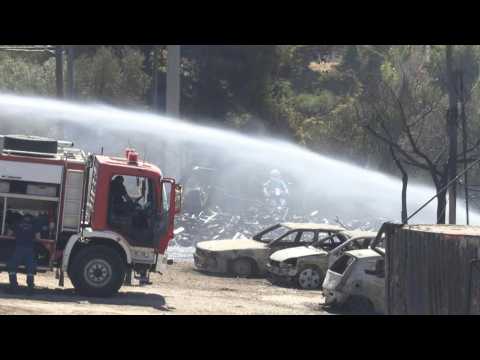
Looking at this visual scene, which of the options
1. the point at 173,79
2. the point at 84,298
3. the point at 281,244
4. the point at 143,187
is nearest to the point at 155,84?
the point at 173,79

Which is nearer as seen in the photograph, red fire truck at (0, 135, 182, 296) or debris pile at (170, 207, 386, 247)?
red fire truck at (0, 135, 182, 296)

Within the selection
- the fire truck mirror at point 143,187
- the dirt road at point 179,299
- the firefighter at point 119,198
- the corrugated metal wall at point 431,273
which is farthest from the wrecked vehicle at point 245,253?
the corrugated metal wall at point 431,273

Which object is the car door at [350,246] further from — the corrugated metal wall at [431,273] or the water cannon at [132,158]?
the corrugated metal wall at [431,273]

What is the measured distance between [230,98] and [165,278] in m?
26.3

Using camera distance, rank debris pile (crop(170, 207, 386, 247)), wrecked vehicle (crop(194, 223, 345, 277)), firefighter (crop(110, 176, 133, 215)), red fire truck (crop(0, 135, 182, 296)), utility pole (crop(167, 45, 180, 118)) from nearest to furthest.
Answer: red fire truck (crop(0, 135, 182, 296)), firefighter (crop(110, 176, 133, 215)), wrecked vehicle (crop(194, 223, 345, 277)), debris pile (crop(170, 207, 386, 247)), utility pole (crop(167, 45, 180, 118))

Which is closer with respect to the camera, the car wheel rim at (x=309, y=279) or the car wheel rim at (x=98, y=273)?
the car wheel rim at (x=98, y=273)

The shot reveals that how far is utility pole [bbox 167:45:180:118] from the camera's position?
121ft

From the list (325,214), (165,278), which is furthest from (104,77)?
(165,278)

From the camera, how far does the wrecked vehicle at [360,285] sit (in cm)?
1673

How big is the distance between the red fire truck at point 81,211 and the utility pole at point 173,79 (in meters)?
19.7

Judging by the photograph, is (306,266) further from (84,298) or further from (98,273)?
(84,298)

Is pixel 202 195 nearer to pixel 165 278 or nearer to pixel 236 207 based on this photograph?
pixel 236 207

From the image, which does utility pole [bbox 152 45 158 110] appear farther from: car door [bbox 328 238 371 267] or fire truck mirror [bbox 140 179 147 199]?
fire truck mirror [bbox 140 179 147 199]

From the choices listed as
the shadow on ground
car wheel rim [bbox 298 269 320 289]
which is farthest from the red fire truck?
car wheel rim [bbox 298 269 320 289]
